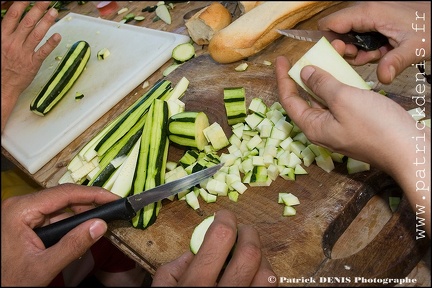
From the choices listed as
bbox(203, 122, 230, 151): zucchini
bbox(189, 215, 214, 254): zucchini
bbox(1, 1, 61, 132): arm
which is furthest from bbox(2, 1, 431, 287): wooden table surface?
bbox(1, 1, 61, 132): arm

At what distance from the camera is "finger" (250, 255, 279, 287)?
1.78 m

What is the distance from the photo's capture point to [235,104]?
2.80 meters

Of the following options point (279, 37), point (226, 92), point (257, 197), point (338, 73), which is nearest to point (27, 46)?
point (226, 92)

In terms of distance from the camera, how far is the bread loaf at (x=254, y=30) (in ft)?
10.4

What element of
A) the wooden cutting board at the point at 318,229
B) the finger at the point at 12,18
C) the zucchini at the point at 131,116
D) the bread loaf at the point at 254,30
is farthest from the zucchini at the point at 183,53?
the wooden cutting board at the point at 318,229

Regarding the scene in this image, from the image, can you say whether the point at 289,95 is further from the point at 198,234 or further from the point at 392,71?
the point at 198,234

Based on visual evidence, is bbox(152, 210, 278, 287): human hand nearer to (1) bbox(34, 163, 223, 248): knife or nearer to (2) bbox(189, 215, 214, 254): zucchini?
(2) bbox(189, 215, 214, 254): zucchini

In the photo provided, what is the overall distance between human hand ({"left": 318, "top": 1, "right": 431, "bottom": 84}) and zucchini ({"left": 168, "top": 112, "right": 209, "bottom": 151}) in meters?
0.86

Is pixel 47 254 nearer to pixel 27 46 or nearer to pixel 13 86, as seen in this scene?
pixel 13 86

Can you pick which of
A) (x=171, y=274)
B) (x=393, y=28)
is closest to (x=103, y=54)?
(x=393, y=28)

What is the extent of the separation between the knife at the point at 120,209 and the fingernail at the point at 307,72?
68cm

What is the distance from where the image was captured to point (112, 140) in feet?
9.36

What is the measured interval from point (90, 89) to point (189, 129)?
1071 millimetres

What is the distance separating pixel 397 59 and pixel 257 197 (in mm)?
942
